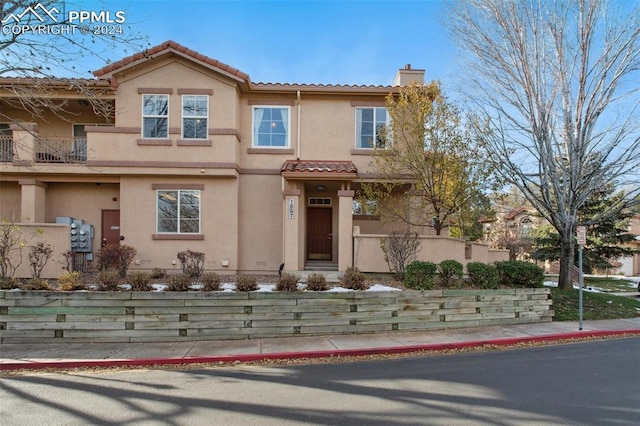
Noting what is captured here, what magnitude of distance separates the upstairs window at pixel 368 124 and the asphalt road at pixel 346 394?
380 inches

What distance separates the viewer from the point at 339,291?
8.88 metres

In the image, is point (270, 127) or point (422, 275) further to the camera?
point (270, 127)

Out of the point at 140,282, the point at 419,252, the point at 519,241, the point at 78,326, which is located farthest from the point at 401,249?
the point at 519,241

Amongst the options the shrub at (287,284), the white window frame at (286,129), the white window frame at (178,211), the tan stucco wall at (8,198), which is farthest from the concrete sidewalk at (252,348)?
the tan stucco wall at (8,198)

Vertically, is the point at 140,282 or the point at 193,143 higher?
the point at 193,143

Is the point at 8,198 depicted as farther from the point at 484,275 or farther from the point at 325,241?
the point at 484,275

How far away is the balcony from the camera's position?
14.1m

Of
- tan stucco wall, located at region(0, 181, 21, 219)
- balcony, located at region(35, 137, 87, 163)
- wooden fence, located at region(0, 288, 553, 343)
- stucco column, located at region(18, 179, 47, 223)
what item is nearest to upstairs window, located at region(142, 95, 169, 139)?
balcony, located at region(35, 137, 87, 163)

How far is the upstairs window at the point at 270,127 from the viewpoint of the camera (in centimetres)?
1472

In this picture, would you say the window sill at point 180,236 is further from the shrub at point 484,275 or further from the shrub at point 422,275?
the shrub at point 484,275

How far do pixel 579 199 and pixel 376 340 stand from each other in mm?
9455

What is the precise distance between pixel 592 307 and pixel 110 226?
1764 cm

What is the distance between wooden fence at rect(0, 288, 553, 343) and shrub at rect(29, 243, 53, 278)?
2.35 meters

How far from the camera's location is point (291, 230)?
1335 cm
